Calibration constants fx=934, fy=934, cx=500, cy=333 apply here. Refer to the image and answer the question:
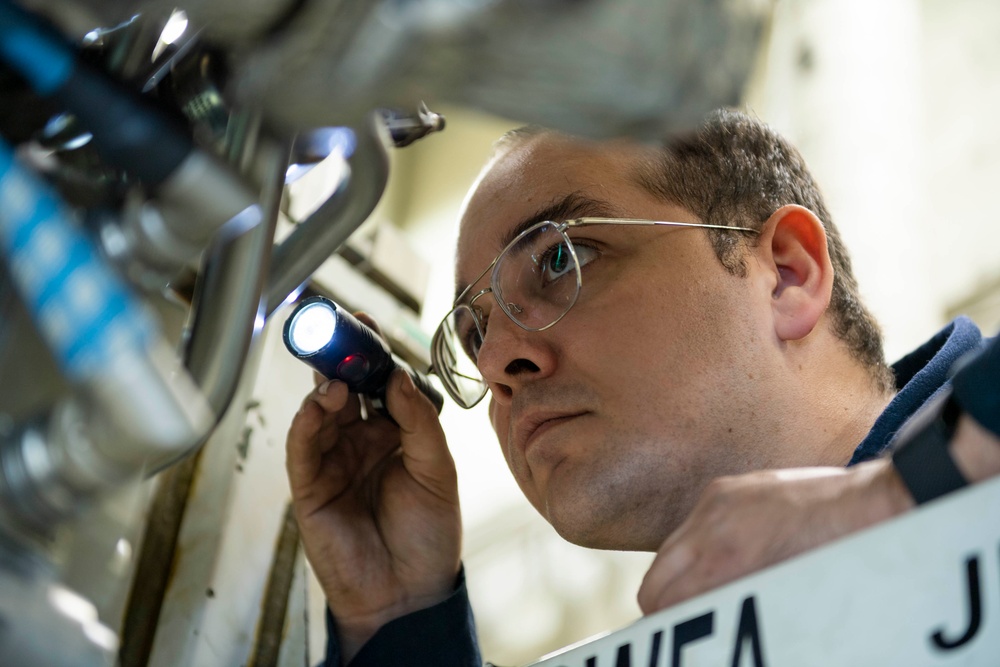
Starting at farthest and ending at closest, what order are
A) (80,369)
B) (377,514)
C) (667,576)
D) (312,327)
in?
(377,514), (312,327), (667,576), (80,369)

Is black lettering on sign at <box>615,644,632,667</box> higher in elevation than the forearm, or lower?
higher

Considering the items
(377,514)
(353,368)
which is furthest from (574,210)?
(377,514)

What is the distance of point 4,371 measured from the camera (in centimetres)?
48

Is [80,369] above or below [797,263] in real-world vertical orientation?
above

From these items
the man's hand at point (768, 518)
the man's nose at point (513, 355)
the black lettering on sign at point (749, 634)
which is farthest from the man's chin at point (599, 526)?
the black lettering on sign at point (749, 634)

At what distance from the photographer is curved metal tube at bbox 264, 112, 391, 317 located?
56 centimetres

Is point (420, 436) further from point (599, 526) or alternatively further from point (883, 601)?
point (883, 601)

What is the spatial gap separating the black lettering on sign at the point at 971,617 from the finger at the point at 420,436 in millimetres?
747

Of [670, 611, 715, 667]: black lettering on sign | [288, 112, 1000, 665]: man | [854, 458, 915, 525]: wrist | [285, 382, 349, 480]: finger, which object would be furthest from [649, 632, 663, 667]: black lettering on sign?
[285, 382, 349, 480]: finger

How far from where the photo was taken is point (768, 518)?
548mm

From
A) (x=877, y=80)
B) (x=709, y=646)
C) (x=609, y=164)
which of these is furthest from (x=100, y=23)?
(x=877, y=80)

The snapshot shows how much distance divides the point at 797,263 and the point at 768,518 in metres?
0.65

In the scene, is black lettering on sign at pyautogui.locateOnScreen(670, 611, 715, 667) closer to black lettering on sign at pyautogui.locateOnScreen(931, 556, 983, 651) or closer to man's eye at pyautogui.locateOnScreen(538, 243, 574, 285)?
black lettering on sign at pyautogui.locateOnScreen(931, 556, 983, 651)

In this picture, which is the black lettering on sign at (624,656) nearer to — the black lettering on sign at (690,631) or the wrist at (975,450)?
the black lettering on sign at (690,631)
